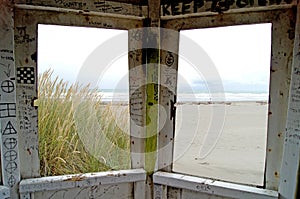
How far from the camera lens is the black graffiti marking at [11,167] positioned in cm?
179

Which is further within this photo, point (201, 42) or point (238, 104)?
point (238, 104)

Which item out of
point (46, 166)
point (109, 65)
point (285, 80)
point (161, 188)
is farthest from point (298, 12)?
point (46, 166)

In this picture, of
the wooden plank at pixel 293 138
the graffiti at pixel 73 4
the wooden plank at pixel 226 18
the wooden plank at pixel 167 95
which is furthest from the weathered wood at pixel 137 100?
the wooden plank at pixel 293 138

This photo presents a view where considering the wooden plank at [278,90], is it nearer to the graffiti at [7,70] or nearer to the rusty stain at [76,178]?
the rusty stain at [76,178]

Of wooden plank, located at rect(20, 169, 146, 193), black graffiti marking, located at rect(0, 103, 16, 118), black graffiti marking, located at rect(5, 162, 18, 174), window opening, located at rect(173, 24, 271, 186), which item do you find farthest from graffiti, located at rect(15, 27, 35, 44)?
window opening, located at rect(173, 24, 271, 186)

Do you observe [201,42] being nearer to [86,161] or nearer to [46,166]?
[86,161]

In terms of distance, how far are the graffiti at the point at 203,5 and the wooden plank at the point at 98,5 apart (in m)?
0.19

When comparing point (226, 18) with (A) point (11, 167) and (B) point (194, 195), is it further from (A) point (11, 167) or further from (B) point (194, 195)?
(A) point (11, 167)

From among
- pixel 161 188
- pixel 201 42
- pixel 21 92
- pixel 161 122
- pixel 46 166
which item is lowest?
pixel 161 188

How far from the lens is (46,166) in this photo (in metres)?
1.99

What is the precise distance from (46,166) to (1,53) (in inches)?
30.8

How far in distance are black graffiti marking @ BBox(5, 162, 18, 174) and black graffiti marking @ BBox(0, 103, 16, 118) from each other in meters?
0.29

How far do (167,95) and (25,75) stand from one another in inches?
36.8

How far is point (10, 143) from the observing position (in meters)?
1.79
